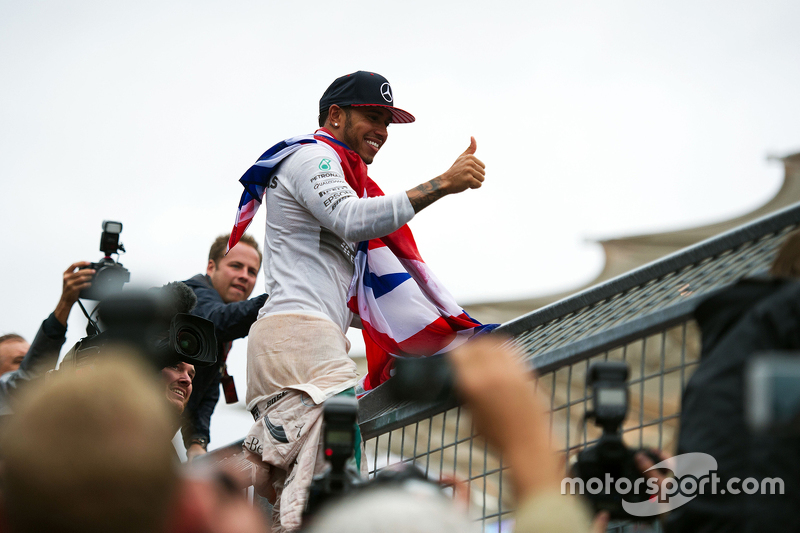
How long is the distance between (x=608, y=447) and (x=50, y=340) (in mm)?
2377

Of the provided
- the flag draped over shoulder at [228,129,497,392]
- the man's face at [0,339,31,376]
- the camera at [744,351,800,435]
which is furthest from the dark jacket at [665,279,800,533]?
the man's face at [0,339,31,376]

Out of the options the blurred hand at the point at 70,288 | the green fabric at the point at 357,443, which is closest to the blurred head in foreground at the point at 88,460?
the green fabric at the point at 357,443

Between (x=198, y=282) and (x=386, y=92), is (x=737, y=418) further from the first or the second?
(x=198, y=282)

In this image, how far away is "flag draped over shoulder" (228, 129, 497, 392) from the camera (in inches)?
123

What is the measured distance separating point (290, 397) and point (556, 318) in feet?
2.85

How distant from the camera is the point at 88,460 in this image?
3.15 feet

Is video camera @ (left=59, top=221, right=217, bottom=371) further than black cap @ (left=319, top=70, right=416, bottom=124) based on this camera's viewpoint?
No

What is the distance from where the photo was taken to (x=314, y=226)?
296cm

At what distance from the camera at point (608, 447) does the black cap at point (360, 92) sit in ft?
6.14

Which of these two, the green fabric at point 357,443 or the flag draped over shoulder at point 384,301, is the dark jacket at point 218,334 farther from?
the green fabric at point 357,443

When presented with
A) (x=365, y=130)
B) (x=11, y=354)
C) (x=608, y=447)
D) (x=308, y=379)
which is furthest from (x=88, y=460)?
(x=11, y=354)

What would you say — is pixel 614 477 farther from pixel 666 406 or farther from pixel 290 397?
pixel 290 397

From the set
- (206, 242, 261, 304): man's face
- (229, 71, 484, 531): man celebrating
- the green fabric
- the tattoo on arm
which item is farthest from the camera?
(206, 242, 261, 304): man's face

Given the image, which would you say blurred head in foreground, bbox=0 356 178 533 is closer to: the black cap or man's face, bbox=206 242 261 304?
the black cap
